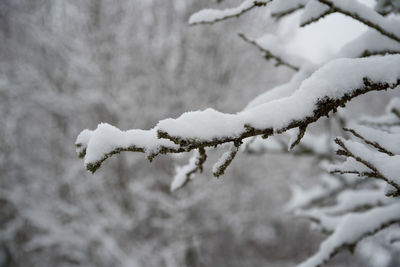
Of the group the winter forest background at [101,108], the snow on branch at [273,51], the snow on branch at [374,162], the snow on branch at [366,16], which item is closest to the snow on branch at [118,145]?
the snow on branch at [374,162]

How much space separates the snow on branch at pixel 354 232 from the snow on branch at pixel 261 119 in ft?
3.15

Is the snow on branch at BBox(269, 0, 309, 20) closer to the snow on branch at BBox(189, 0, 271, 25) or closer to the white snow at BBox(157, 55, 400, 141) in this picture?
the snow on branch at BBox(189, 0, 271, 25)

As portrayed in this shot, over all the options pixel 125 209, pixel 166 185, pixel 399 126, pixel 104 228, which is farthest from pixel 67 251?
pixel 399 126

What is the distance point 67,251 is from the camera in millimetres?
5199

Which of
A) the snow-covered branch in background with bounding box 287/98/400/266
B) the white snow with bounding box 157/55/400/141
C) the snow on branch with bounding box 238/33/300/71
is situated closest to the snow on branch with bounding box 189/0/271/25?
the snow on branch with bounding box 238/33/300/71

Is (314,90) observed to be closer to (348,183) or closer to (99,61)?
(348,183)

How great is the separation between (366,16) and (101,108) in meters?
5.36

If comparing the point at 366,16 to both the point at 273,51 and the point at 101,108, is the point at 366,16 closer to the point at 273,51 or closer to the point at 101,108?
the point at 273,51

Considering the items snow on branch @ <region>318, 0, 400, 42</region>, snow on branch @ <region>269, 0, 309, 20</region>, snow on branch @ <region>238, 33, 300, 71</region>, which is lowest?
snow on branch @ <region>318, 0, 400, 42</region>

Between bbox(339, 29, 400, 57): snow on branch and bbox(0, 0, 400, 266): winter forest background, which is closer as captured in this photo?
bbox(339, 29, 400, 57): snow on branch

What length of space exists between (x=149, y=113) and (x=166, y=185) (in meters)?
1.67

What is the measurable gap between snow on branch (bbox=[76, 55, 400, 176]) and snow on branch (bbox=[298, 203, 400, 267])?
961 mm

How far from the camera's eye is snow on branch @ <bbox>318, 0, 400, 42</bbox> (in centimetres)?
100

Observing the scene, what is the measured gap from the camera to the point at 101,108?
5660mm
